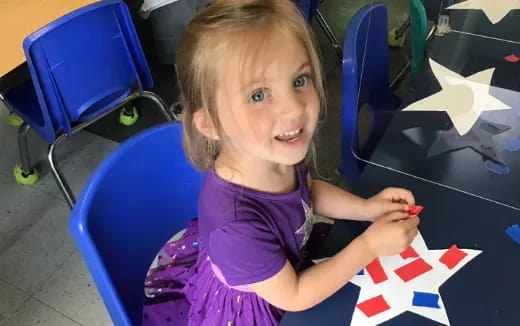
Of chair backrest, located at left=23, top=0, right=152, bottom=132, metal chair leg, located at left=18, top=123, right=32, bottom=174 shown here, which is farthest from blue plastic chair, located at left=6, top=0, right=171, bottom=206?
metal chair leg, located at left=18, top=123, right=32, bottom=174

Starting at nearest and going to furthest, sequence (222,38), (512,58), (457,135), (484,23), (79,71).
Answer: (222,38), (457,135), (512,58), (484,23), (79,71)

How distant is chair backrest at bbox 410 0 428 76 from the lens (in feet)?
4.55

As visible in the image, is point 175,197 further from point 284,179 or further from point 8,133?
point 8,133

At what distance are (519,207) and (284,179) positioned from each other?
40 cm

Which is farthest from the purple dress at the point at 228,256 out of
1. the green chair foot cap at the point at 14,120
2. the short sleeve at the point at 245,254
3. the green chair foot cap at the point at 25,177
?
the green chair foot cap at the point at 14,120

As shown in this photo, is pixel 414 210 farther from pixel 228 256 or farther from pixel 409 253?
pixel 228 256

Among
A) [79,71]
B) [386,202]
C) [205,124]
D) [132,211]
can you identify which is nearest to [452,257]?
[386,202]

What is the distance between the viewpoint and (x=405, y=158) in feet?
3.29

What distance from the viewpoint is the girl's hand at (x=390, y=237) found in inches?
30.7

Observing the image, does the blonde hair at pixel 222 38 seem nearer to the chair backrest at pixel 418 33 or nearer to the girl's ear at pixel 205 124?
the girl's ear at pixel 205 124

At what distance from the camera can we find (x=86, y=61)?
1.51m

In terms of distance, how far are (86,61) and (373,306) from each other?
3.70ft

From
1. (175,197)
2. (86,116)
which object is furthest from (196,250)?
(86,116)

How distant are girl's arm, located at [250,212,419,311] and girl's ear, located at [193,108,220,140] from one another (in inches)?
9.0
